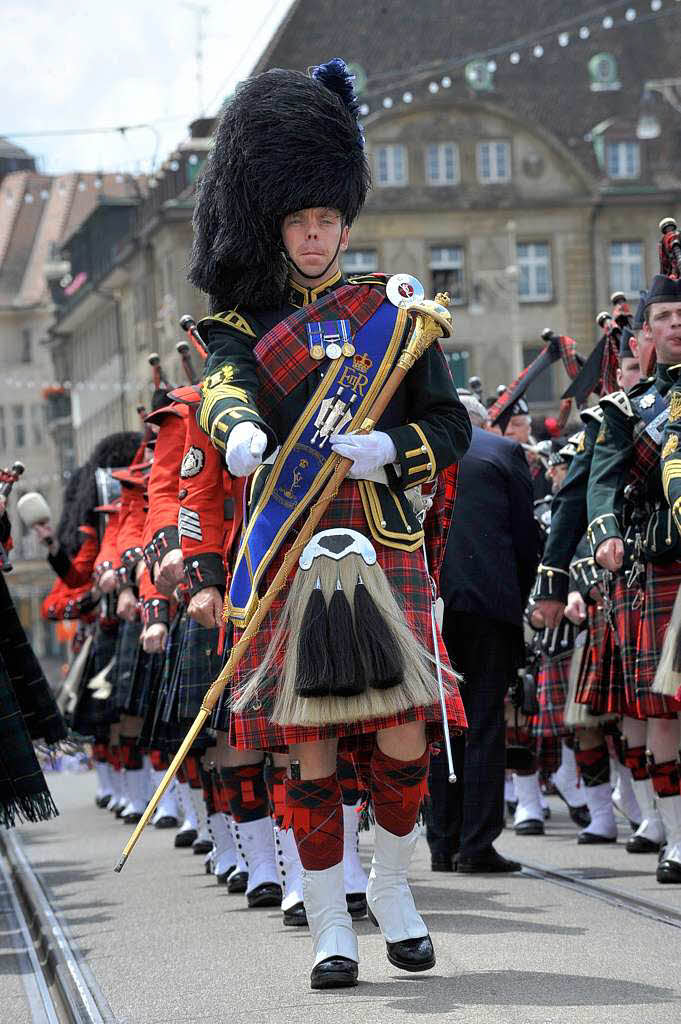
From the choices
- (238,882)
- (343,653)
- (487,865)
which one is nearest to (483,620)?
(487,865)

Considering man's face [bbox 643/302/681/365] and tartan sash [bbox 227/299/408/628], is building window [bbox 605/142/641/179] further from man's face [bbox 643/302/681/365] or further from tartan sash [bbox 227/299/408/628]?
tartan sash [bbox 227/299/408/628]

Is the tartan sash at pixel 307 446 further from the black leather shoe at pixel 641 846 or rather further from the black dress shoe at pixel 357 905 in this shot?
the black leather shoe at pixel 641 846

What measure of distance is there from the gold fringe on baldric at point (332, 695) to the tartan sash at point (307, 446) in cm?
14

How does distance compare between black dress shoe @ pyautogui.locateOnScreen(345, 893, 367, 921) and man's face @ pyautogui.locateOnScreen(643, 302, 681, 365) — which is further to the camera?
man's face @ pyautogui.locateOnScreen(643, 302, 681, 365)

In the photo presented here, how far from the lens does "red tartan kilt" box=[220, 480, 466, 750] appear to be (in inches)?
229

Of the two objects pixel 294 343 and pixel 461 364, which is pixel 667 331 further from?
pixel 461 364

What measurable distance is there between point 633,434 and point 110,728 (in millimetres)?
6987

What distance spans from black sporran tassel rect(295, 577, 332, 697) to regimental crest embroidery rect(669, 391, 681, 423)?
2.25m

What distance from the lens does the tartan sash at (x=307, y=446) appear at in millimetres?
5918

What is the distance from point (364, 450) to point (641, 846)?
4.12m

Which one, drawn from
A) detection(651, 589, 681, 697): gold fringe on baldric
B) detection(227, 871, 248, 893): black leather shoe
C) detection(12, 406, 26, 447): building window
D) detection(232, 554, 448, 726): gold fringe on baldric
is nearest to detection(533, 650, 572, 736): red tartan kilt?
detection(227, 871, 248, 893): black leather shoe

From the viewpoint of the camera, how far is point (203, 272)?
252 inches

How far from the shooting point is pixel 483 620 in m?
9.03

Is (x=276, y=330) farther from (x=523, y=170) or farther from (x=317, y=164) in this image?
(x=523, y=170)
